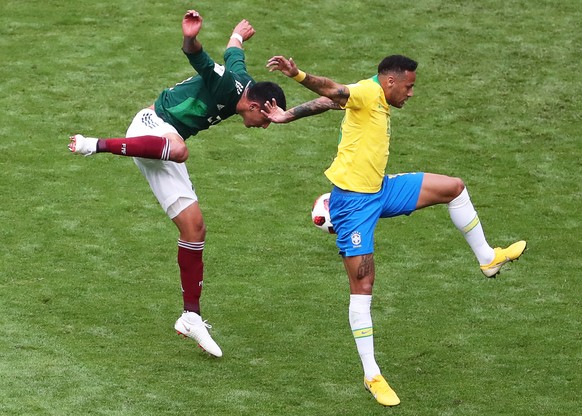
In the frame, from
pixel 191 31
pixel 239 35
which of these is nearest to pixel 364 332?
pixel 191 31

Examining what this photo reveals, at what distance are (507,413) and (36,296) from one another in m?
4.67

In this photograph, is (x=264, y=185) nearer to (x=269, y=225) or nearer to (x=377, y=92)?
(x=269, y=225)

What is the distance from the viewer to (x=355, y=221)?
10148 millimetres

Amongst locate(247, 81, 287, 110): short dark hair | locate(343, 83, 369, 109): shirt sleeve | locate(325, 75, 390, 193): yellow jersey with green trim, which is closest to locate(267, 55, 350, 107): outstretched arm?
locate(343, 83, 369, 109): shirt sleeve

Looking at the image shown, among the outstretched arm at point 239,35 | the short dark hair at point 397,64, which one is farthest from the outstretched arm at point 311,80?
the outstretched arm at point 239,35

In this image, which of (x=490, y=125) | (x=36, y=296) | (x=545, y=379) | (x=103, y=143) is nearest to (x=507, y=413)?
(x=545, y=379)

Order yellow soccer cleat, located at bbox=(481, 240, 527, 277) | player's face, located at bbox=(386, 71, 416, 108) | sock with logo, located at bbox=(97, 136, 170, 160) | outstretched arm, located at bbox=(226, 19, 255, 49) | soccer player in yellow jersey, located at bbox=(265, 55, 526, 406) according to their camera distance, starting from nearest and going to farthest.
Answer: soccer player in yellow jersey, located at bbox=(265, 55, 526, 406), player's face, located at bbox=(386, 71, 416, 108), sock with logo, located at bbox=(97, 136, 170, 160), yellow soccer cleat, located at bbox=(481, 240, 527, 277), outstretched arm, located at bbox=(226, 19, 255, 49)

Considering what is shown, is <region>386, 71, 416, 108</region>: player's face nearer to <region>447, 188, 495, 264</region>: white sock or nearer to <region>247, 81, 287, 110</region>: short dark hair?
<region>247, 81, 287, 110</region>: short dark hair

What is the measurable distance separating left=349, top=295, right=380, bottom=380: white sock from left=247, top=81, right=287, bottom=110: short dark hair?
1.80m

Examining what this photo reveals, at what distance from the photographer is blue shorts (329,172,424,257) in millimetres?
10140

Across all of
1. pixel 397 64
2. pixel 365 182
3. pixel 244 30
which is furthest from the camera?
pixel 244 30

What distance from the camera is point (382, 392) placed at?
971 centimetres

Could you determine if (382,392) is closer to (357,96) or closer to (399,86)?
(357,96)

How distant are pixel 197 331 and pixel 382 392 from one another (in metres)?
1.97
